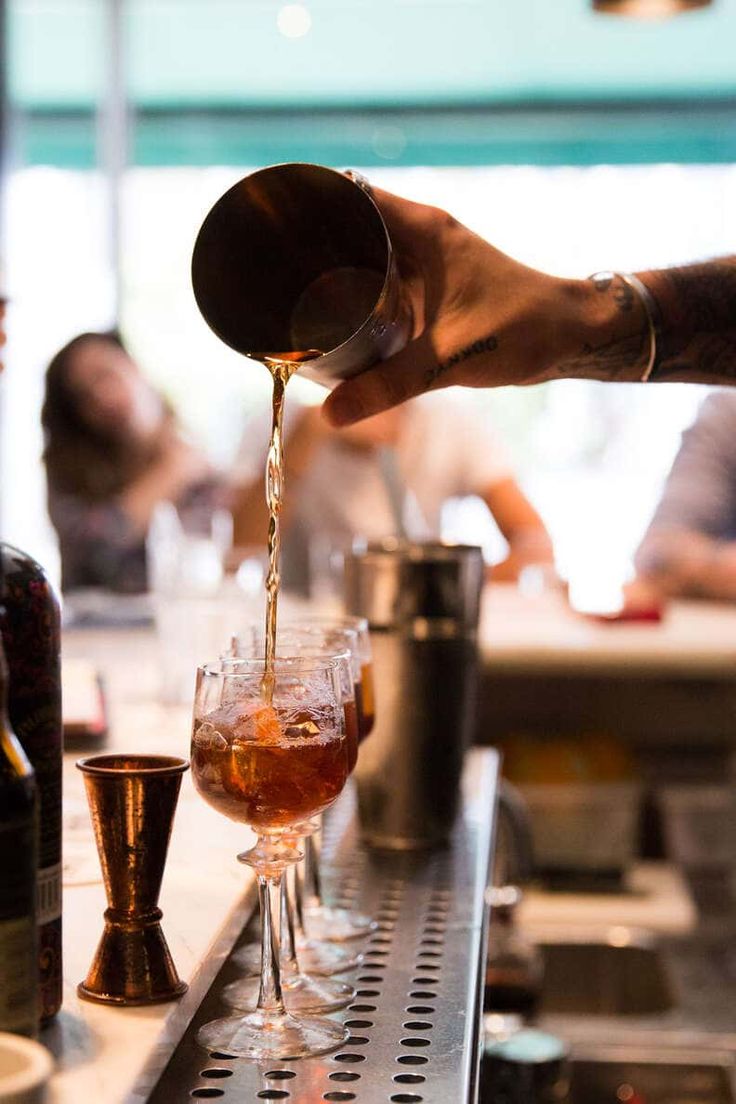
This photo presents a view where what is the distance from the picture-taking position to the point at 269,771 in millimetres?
965

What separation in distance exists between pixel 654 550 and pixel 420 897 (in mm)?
3004

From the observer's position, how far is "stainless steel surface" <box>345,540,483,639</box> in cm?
153


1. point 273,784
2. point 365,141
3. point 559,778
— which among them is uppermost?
point 365,141

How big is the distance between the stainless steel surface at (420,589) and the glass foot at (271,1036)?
592 millimetres

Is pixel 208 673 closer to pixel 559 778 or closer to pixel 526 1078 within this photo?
pixel 526 1078

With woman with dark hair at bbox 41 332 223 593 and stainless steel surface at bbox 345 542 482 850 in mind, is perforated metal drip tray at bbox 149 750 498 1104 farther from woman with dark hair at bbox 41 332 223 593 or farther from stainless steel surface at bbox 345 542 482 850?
woman with dark hair at bbox 41 332 223 593

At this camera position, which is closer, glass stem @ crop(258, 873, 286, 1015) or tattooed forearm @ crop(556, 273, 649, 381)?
glass stem @ crop(258, 873, 286, 1015)

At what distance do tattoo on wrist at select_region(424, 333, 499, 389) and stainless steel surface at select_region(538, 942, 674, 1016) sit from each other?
1465 millimetres

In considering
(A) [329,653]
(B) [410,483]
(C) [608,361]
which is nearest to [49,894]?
(A) [329,653]

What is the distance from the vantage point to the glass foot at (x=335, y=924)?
123 centimetres

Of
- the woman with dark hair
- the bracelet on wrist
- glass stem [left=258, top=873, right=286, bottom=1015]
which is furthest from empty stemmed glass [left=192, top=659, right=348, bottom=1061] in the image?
the woman with dark hair

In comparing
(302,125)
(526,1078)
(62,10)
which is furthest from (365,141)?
(526,1078)

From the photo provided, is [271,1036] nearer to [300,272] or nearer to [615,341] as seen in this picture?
[300,272]

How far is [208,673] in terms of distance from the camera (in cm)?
99
